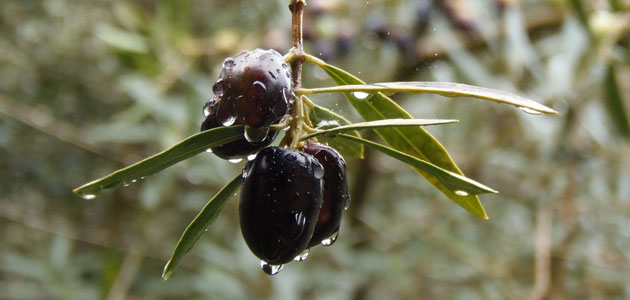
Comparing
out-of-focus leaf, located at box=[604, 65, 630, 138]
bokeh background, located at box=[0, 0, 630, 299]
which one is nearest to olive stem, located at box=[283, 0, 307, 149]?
out-of-focus leaf, located at box=[604, 65, 630, 138]

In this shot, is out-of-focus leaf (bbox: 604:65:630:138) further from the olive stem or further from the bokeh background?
the olive stem

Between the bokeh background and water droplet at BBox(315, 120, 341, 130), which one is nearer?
water droplet at BBox(315, 120, 341, 130)

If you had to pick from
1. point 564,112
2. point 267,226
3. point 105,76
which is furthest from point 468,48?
point 267,226

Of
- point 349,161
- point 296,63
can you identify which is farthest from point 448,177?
point 349,161

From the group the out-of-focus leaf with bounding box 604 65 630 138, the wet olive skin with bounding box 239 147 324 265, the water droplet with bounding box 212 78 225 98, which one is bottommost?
the out-of-focus leaf with bounding box 604 65 630 138

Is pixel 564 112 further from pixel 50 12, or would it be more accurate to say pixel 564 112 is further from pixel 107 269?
pixel 50 12

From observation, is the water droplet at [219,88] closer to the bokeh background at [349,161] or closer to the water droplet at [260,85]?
the water droplet at [260,85]

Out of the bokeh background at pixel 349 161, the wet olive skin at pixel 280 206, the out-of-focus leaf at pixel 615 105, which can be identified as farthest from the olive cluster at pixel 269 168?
the bokeh background at pixel 349 161
